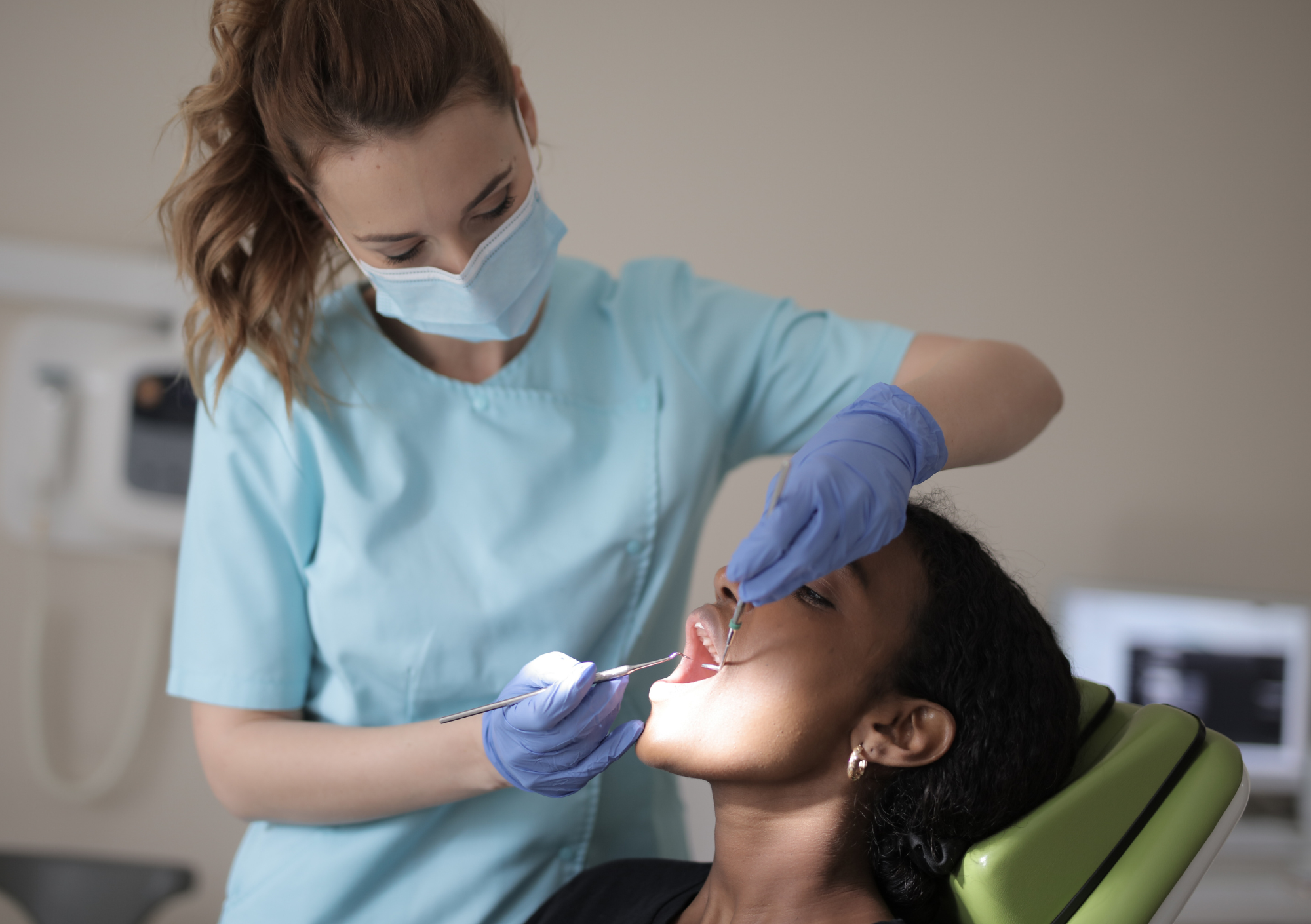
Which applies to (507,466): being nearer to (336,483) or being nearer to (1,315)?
(336,483)

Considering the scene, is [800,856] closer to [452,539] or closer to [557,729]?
[557,729]

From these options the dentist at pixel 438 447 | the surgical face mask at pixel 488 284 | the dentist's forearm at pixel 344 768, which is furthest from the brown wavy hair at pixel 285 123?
the dentist's forearm at pixel 344 768

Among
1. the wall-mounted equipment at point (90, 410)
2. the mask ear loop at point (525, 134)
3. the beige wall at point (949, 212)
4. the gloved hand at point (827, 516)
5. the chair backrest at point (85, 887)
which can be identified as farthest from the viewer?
the beige wall at point (949, 212)

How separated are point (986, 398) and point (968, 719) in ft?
1.18

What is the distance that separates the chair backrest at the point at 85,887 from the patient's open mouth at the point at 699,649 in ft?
4.13

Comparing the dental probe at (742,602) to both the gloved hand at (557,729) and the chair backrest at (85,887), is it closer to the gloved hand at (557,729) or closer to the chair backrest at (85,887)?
the gloved hand at (557,729)

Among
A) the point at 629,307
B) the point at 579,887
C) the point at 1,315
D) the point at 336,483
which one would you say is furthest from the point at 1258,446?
the point at 1,315

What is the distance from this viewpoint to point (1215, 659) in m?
2.32

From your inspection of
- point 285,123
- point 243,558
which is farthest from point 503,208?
point 243,558

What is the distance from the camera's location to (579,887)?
1250 millimetres

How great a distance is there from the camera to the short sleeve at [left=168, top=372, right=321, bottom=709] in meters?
1.13

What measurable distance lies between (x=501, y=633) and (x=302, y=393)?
39 cm

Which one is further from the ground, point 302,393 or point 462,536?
point 302,393

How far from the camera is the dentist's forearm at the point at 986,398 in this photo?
103 centimetres
